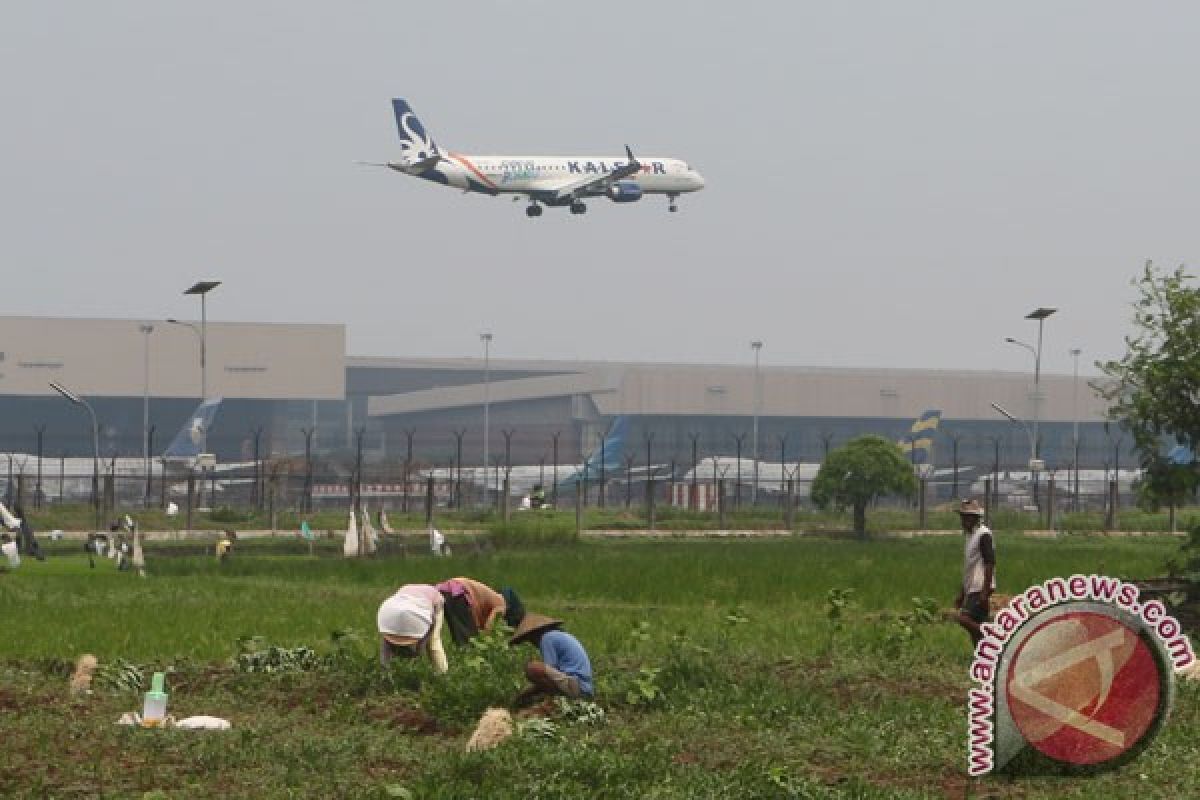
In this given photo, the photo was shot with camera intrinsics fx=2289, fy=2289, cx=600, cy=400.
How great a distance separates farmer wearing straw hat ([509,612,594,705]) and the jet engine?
87.4m

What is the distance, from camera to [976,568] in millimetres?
20016

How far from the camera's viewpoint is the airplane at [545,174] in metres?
105

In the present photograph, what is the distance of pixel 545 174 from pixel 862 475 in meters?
46.4

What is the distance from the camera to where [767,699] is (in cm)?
1677

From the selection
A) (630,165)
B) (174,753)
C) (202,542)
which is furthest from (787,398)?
(174,753)

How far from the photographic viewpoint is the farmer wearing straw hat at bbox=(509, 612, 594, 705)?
16406 millimetres

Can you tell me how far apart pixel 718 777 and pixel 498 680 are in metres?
4.14

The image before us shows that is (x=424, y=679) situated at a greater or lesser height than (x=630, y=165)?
lesser

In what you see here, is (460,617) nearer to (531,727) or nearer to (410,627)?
(410,627)

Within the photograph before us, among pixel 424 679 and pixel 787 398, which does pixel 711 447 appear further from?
pixel 424 679

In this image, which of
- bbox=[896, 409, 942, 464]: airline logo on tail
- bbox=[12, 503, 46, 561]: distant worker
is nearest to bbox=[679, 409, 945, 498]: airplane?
bbox=[896, 409, 942, 464]: airline logo on tail

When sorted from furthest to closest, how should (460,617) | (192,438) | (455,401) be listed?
(455,401) → (192,438) → (460,617)

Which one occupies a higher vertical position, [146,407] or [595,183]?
[595,183]

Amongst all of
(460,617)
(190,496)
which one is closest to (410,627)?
(460,617)
